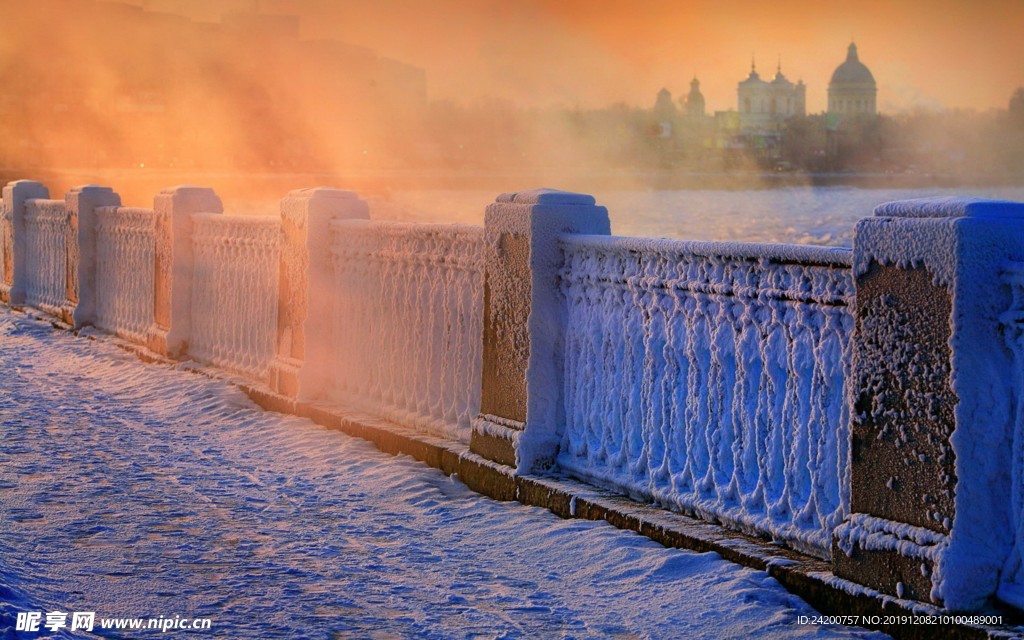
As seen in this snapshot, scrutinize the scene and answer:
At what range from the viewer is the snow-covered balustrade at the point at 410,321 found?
7305 millimetres

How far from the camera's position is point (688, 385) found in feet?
18.4

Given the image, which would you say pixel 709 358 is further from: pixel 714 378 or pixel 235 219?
pixel 235 219

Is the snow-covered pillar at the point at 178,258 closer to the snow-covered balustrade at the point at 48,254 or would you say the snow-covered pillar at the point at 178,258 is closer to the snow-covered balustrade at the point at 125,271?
the snow-covered balustrade at the point at 125,271

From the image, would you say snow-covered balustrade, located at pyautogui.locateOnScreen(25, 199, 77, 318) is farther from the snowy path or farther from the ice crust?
the ice crust

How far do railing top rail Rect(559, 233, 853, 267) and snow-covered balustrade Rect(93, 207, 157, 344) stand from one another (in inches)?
271

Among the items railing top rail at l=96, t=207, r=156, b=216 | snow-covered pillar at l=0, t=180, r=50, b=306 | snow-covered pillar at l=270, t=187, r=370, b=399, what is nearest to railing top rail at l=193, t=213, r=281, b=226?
snow-covered pillar at l=270, t=187, r=370, b=399

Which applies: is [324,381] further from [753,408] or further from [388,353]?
[753,408]

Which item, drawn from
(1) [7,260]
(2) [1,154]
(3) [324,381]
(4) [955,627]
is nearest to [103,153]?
(2) [1,154]

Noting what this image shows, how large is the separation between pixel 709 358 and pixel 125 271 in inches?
358

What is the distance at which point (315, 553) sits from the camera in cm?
566

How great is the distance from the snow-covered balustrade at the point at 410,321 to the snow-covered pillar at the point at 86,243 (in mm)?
6232

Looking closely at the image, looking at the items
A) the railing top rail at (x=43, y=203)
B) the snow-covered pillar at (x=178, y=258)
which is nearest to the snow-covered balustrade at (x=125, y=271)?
the snow-covered pillar at (x=178, y=258)

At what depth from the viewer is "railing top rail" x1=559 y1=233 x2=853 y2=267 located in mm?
4719

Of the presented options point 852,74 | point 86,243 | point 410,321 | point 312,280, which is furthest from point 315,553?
point 852,74
